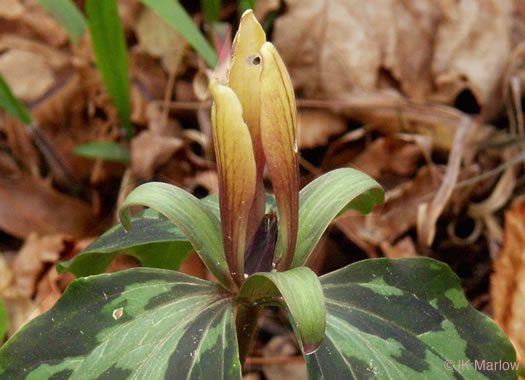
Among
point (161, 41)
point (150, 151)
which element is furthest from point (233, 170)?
point (161, 41)

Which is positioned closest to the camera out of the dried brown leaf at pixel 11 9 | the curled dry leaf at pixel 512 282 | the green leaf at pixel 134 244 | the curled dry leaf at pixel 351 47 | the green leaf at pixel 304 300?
the green leaf at pixel 304 300

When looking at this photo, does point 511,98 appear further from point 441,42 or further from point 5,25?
point 5,25

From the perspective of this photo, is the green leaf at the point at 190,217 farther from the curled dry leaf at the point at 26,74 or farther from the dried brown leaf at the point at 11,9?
the dried brown leaf at the point at 11,9

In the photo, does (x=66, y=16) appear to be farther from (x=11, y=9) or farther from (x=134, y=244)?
(x=134, y=244)

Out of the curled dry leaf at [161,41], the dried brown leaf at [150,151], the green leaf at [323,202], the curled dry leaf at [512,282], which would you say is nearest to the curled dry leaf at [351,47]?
the curled dry leaf at [161,41]

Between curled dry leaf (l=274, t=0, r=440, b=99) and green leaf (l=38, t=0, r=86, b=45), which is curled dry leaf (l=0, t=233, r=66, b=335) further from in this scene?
curled dry leaf (l=274, t=0, r=440, b=99)

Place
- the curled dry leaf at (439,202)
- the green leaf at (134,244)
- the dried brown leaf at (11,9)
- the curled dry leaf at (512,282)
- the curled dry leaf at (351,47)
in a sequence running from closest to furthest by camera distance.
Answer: the green leaf at (134,244)
the curled dry leaf at (512,282)
the curled dry leaf at (439,202)
the curled dry leaf at (351,47)
the dried brown leaf at (11,9)

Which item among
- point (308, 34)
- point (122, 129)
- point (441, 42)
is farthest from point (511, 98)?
point (122, 129)
